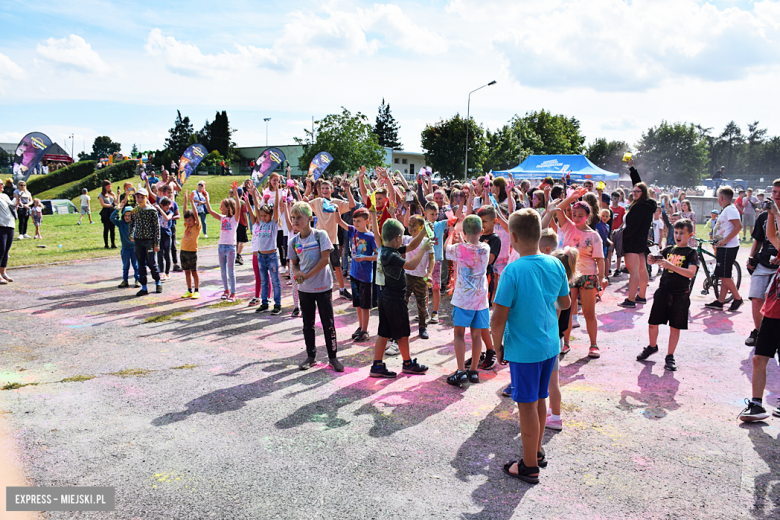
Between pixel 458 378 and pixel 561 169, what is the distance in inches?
1127

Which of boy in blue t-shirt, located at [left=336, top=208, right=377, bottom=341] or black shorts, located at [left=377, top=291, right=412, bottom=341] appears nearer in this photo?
black shorts, located at [left=377, top=291, right=412, bottom=341]

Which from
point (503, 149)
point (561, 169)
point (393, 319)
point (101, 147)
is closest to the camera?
point (393, 319)

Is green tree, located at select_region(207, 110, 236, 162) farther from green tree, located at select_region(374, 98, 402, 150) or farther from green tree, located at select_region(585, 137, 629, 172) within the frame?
green tree, located at select_region(585, 137, 629, 172)

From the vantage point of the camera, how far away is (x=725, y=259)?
28.1 ft

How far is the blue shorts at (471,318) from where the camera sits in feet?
17.1

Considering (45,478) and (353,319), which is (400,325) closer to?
(353,319)

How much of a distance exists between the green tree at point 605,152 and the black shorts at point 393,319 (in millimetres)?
95824

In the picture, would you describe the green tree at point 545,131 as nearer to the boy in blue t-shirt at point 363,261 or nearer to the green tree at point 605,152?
the green tree at point 605,152

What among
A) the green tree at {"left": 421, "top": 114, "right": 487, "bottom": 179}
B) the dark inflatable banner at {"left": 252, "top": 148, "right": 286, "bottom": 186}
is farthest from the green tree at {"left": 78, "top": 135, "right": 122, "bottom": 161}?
the dark inflatable banner at {"left": 252, "top": 148, "right": 286, "bottom": 186}

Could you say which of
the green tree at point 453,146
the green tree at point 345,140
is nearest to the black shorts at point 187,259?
the green tree at point 345,140

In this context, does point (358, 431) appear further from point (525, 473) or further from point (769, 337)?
point (769, 337)

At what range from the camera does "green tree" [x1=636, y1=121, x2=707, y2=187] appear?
90.1 meters

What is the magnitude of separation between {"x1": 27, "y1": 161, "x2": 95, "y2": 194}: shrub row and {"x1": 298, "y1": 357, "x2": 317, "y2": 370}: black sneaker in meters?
50.6

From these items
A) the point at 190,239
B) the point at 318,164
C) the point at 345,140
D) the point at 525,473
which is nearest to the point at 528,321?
the point at 525,473
